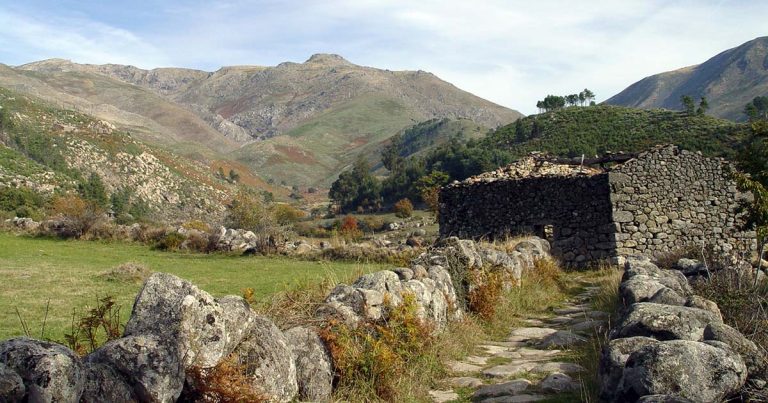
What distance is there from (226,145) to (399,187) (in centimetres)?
13791

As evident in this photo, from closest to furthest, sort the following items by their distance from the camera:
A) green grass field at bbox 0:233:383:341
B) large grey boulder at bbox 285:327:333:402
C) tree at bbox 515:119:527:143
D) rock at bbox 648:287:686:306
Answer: large grey boulder at bbox 285:327:333:402
rock at bbox 648:287:686:306
green grass field at bbox 0:233:383:341
tree at bbox 515:119:527:143

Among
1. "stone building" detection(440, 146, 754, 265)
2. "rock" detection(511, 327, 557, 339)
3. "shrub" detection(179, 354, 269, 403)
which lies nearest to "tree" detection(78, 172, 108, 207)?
"stone building" detection(440, 146, 754, 265)

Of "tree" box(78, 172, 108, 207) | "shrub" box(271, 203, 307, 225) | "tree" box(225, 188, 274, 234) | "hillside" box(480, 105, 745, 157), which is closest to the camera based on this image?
"tree" box(225, 188, 274, 234)

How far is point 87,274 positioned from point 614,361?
12523 mm

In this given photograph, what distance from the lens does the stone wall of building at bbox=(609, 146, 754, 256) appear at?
58.6 ft

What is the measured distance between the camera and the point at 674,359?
434 centimetres

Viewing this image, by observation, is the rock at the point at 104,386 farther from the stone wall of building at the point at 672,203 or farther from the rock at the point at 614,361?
the stone wall of building at the point at 672,203

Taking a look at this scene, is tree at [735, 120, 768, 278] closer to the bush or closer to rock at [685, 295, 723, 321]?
rock at [685, 295, 723, 321]

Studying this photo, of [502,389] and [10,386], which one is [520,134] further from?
[10,386]

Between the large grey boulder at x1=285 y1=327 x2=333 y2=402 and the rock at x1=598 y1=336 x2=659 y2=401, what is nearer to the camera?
the rock at x1=598 y1=336 x2=659 y2=401

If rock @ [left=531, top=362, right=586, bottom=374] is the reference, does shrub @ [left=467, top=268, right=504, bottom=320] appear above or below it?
above

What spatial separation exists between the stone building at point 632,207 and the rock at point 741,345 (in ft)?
42.4

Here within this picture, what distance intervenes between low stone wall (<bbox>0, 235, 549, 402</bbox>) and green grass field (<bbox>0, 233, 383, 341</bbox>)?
7.20ft

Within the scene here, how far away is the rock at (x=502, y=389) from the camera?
19.8 ft
